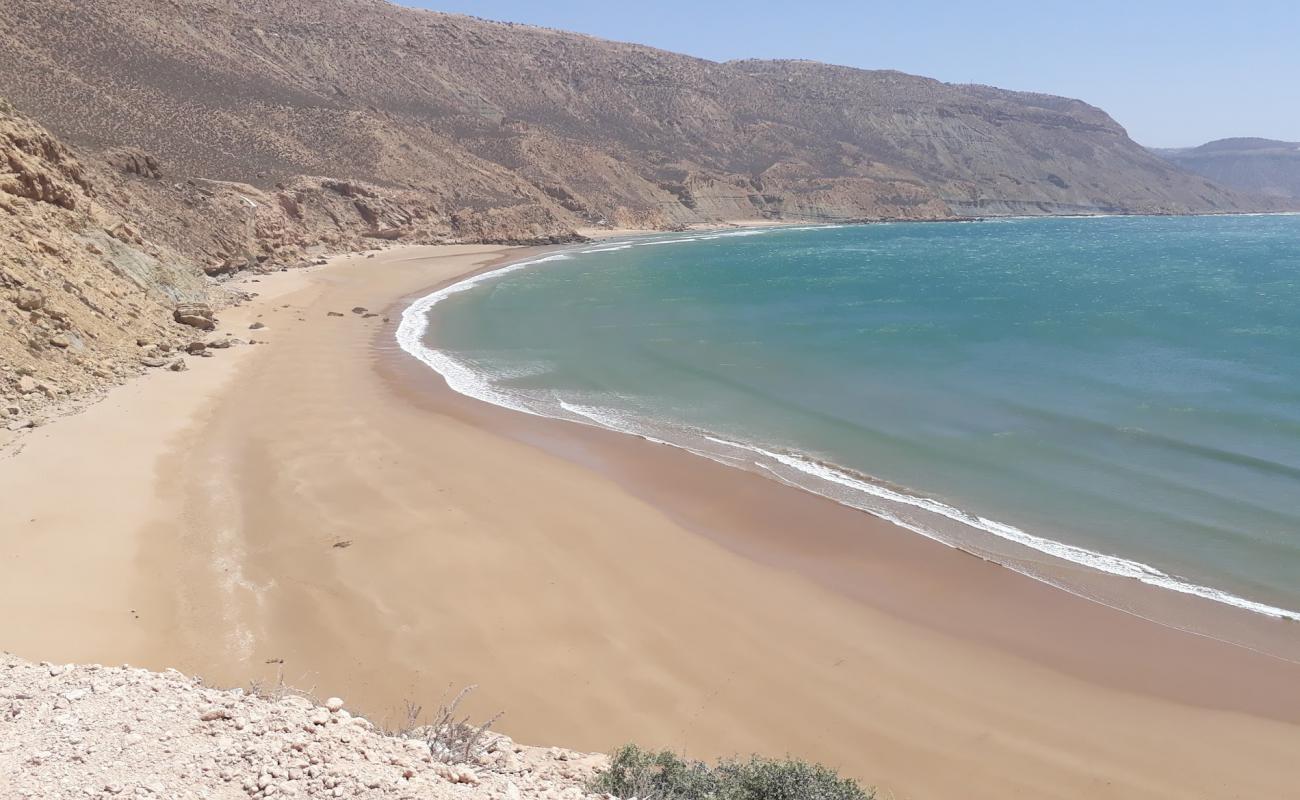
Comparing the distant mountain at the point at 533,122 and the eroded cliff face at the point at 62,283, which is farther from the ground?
the distant mountain at the point at 533,122

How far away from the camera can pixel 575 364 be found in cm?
2244

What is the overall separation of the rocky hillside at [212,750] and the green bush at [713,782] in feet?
1.03

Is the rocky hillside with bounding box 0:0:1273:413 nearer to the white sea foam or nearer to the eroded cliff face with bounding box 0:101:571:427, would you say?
the eroded cliff face with bounding box 0:101:571:427

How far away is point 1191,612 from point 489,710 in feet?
27.9

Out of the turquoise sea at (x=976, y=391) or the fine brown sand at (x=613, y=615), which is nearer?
the fine brown sand at (x=613, y=615)

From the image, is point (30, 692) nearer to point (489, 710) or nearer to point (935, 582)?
point (489, 710)

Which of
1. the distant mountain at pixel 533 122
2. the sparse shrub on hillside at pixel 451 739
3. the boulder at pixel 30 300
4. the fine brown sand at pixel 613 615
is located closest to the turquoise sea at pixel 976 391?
the fine brown sand at pixel 613 615

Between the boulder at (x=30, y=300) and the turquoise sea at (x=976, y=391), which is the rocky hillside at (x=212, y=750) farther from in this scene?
the boulder at (x=30, y=300)

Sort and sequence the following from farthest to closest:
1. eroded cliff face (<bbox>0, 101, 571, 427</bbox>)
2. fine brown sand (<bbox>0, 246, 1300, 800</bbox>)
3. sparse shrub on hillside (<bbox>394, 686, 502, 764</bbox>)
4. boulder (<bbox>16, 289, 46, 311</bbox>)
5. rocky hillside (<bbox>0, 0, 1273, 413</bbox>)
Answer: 1. rocky hillside (<bbox>0, 0, 1273, 413</bbox>)
2. boulder (<bbox>16, 289, 46, 311</bbox>)
3. eroded cliff face (<bbox>0, 101, 571, 427</bbox>)
4. fine brown sand (<bbox>0, 246, 1300, 800</bbox>)
5. sparse shrub on hillside (<bbox>394, 686, 502, 764</bbox>)

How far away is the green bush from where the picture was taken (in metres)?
5.22

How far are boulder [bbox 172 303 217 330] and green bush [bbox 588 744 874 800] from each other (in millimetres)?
19875

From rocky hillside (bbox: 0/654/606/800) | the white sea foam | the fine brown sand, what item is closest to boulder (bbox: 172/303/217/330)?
the fine brown sand

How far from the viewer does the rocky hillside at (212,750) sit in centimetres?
427

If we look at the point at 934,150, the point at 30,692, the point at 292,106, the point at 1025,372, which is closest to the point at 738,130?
the point at 934,150
